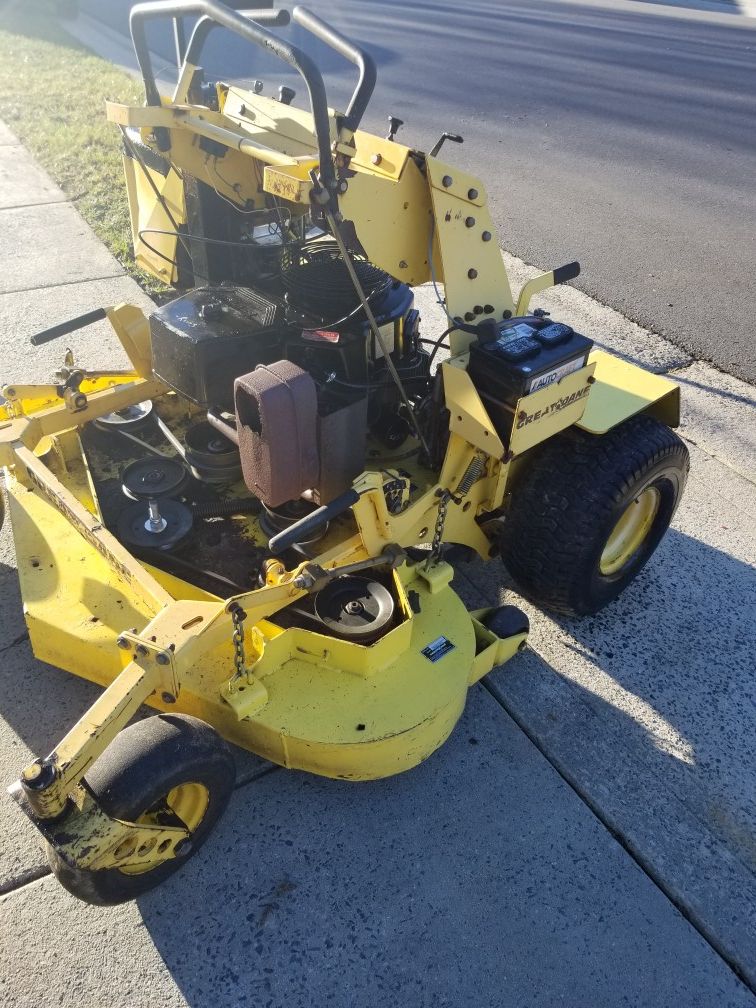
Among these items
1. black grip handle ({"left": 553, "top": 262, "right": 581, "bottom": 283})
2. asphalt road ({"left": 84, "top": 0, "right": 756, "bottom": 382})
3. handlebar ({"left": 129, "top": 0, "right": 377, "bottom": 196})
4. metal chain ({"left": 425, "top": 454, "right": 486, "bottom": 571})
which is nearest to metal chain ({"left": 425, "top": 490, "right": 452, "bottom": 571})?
metal chain ({"left": 425, "top": 454, "right": 486, "bottom": 571})

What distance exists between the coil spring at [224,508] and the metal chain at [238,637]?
80cm

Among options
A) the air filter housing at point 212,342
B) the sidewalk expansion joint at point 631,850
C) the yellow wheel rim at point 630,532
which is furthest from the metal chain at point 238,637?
the yellow wheel rim at point 630,532

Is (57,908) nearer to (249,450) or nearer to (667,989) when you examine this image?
(249,450)

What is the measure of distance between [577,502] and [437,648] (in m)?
0.74

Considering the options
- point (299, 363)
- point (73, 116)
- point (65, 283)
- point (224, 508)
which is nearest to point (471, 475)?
point (299, 363)

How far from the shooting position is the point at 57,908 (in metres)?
2.33

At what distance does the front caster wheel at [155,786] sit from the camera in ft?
6.86

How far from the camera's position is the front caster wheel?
2092 mm

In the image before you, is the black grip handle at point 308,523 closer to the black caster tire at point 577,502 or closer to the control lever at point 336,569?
the control lever at point 336,569

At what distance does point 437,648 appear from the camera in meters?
2.71

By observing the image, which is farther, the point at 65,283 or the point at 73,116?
the point at 73,116

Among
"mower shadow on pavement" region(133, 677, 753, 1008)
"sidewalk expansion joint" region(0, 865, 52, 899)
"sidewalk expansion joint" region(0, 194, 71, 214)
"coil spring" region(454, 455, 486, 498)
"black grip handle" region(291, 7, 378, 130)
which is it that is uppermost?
"black grip handle" region(291, 7, 378, 130)

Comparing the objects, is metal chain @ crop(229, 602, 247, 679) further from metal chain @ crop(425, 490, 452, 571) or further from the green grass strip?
the green grass strip

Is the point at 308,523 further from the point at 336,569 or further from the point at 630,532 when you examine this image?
the point at 630,532
